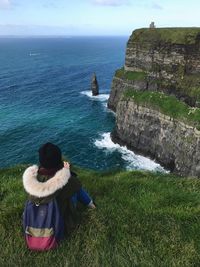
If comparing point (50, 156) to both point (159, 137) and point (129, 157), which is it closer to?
point (159, 137)

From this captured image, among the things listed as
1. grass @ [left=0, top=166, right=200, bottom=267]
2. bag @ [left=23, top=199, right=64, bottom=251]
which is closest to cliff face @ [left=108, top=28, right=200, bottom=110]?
grass @ [left=0, top=166, right=200, bottom=267]

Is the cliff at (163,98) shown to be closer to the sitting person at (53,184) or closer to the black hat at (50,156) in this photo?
the sitting person at (53,184)

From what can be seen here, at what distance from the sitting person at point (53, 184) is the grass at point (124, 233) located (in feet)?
2.58

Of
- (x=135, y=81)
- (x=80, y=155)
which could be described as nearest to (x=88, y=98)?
(x=135, y=81)

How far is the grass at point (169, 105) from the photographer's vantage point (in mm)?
51312

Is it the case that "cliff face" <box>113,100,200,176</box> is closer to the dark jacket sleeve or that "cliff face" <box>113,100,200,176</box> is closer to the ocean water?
the ocean water

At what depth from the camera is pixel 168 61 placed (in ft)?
237

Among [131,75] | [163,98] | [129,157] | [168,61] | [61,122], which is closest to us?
[129,157]

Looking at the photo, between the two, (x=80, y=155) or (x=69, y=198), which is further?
(x=80, y=155)

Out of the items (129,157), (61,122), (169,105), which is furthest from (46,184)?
(61,122)

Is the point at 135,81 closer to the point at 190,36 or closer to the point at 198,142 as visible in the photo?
the point at 190,36

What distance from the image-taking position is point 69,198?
33.4ft

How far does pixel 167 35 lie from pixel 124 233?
69722 mm

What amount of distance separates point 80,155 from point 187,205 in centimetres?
4839
